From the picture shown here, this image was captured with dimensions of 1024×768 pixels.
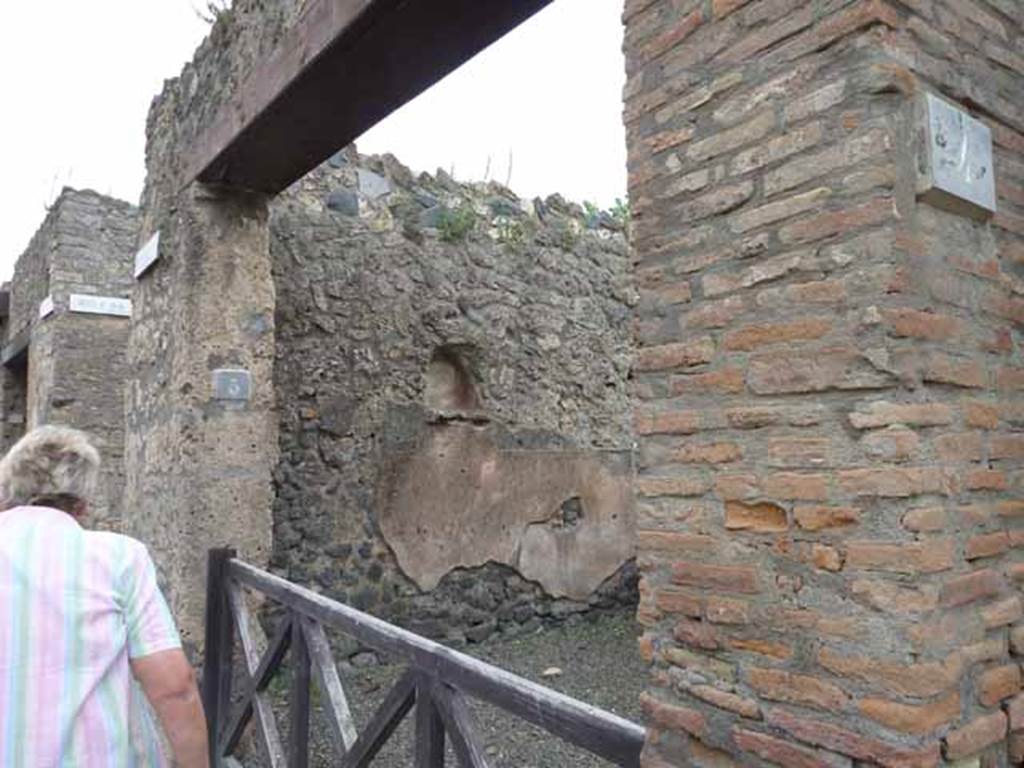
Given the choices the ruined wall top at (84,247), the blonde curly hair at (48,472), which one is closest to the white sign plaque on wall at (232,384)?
the blonde curly hair at (48,472)

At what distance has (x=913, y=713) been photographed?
119 centimetres

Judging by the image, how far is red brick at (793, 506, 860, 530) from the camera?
128cm

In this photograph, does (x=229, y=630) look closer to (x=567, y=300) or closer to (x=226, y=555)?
(x=226, y=555)

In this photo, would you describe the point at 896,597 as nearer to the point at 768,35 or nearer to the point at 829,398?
the point at 829,398

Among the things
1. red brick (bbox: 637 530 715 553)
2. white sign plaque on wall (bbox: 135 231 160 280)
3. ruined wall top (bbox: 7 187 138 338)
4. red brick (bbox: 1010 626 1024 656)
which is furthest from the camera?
ruined wall top (bbox: 7 187 138 338)

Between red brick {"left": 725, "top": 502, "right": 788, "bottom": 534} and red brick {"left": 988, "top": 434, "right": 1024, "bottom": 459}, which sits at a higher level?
red brick {"left": 988, "top": 434, "right": 1024, "bottom": 459}

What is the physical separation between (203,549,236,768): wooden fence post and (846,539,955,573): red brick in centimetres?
270

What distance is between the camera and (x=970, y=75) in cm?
146

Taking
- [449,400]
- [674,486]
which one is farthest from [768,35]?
[449,400]

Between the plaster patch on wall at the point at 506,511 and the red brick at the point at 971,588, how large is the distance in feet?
11.4

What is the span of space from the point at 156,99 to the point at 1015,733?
4.53m

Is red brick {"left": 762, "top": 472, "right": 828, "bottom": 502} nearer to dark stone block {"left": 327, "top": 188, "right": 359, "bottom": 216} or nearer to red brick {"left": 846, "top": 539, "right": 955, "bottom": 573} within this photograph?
red brick {"left": 846, "top": 539, "right": 955, "bottom": 573}

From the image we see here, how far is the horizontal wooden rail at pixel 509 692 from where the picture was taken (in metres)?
1.47

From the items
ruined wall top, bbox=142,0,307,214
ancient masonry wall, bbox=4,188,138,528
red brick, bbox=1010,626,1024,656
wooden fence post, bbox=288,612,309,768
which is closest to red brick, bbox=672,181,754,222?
red brick, bbox=1010,626,1024,656
